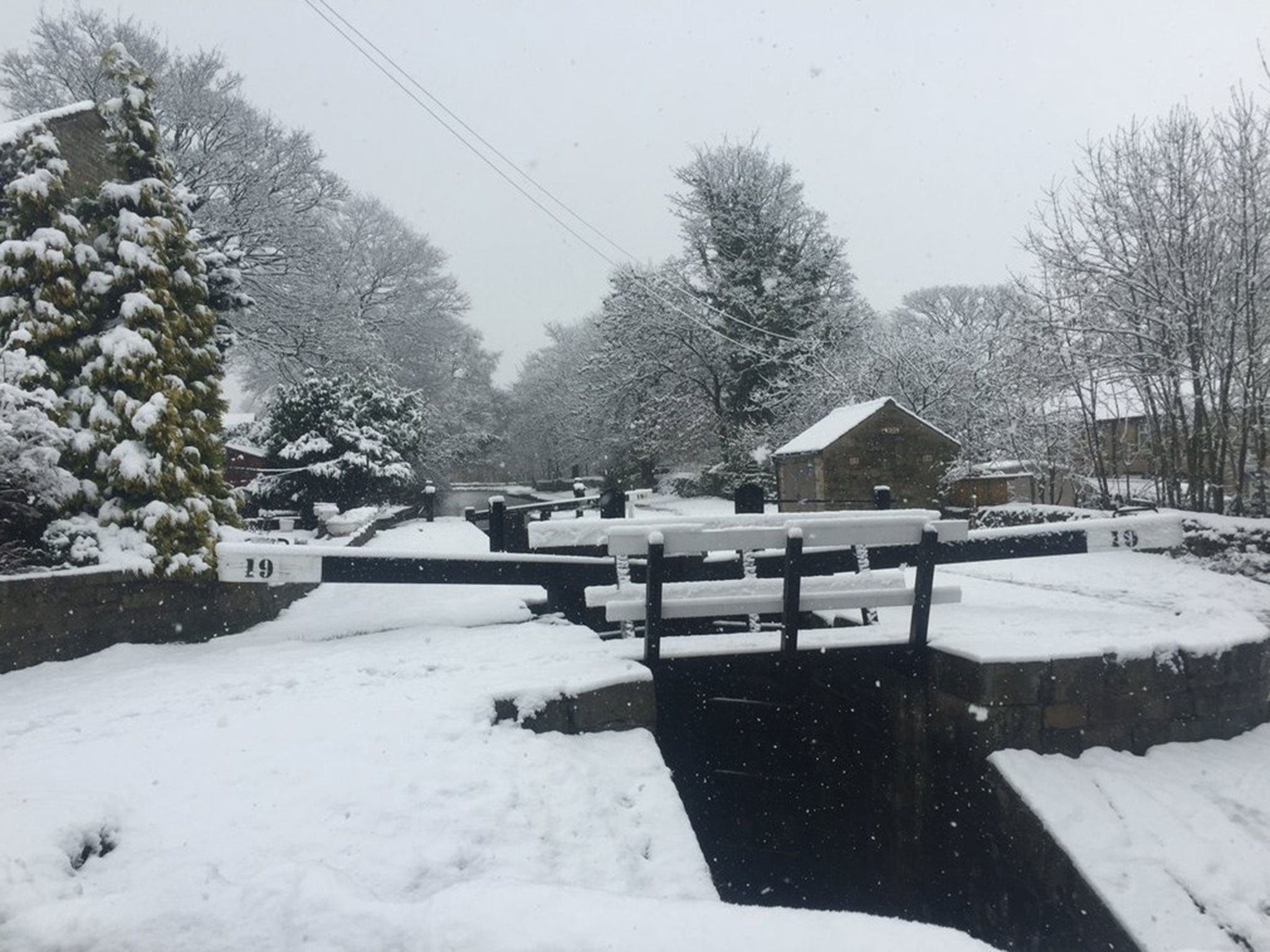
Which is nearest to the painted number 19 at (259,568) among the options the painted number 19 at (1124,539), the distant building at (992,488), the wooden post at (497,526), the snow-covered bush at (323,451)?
the wooden post at (497,526)

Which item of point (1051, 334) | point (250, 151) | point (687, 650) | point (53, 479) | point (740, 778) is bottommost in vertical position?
point (740, 778)

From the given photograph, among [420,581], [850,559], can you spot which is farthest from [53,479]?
[850,559]

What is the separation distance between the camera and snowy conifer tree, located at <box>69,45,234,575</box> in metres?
6.44

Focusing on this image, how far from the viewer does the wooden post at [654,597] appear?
183 inches

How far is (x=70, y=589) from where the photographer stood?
18.9 ft

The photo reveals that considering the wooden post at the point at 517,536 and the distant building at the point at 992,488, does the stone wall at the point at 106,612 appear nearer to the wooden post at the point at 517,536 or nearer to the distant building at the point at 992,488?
the wooden post at the point at 517,536

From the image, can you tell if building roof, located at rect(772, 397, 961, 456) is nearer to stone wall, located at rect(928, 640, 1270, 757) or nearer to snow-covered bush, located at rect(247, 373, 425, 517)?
snow-covered bush, located at rect(247, 373, 425, 517)

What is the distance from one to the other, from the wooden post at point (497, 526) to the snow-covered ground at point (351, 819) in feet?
6.32

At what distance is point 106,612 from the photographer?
6.03 m

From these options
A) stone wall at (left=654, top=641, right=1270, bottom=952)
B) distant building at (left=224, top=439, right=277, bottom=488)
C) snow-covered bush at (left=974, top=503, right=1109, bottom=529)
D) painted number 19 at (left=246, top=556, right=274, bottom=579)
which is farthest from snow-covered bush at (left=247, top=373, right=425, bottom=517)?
stone wall at (left=654, top=641, right=1270, bottom=952)

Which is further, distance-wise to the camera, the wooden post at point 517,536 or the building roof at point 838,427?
the building roof at point 838,427

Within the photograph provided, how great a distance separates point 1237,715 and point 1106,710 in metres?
0.98

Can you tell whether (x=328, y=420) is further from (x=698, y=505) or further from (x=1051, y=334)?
(x=1051, y=334)

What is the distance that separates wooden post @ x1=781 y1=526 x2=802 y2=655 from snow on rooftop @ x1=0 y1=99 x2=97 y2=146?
746 centimetres
